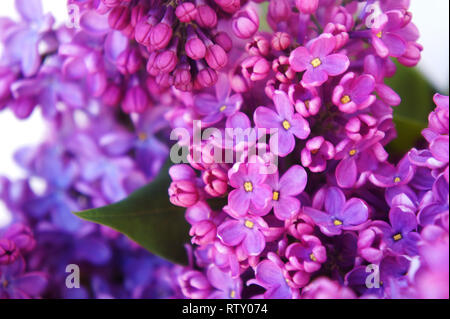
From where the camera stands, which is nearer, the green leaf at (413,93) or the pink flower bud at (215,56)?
the pink flower bud at (215,56)

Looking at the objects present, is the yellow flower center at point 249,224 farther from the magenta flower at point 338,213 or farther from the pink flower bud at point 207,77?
the pink flower bud at point 207,77

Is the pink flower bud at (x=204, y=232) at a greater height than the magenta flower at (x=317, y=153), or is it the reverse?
the magenta flower at (x=317, y=153)

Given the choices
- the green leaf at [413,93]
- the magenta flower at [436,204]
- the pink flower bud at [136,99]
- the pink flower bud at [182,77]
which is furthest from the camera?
the green leaf at [413,93]

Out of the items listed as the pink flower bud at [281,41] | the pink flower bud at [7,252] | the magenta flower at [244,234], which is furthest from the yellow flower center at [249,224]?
the pink flower bud at [7,252]

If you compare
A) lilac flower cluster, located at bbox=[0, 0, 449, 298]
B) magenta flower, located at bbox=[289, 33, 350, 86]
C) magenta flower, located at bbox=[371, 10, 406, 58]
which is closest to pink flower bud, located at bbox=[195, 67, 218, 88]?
lilac flower cluster, located at bbox=[0, 0, 449, 298]

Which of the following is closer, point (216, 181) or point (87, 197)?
point (216, 181)

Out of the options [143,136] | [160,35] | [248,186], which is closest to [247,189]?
[248,186]

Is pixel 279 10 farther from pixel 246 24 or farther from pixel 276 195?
pixel 276 195
